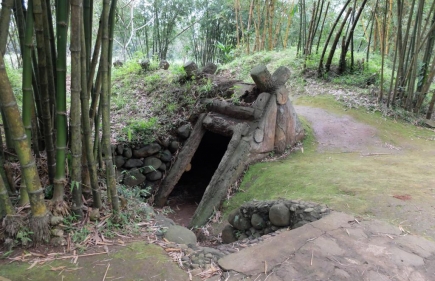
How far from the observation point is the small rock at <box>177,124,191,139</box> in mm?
4926

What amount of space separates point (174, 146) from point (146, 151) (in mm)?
453

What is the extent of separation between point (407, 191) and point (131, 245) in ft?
8.73

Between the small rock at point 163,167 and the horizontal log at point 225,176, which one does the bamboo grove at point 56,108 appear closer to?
the horizontal log at point 225,176

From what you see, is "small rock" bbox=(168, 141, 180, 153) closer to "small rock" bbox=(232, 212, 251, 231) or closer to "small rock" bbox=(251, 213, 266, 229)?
"small rock" bbox=(232, 212, 251, 231)

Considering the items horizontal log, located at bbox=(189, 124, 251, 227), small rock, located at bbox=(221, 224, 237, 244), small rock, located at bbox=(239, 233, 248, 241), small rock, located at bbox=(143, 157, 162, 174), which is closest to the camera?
small rock, located at bbox=(239, 233, 248, 241)

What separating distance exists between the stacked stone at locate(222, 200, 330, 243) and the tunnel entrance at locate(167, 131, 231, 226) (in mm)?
1718

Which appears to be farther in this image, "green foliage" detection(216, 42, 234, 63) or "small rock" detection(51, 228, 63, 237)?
"green foliage" detection(216, 42, 234, 63)

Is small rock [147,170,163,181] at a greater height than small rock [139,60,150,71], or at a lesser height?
lesser

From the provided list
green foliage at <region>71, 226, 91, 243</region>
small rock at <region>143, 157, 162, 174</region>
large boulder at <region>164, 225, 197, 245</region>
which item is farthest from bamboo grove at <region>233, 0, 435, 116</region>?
green foliage at <region>71, 226, 91, 243</region>

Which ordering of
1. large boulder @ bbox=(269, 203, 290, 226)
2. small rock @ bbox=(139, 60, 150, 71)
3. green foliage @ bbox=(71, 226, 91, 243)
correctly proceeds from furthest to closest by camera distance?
small rock @ bbox=(139, 60, 150, 71) < large boulder @ bbox=(269, 203, 290, 226) < green foliage @ bbox=(71, 226, 91, 243)

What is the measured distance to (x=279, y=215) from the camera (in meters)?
2.96

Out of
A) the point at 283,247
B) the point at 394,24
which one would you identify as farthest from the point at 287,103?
the point at 394,24

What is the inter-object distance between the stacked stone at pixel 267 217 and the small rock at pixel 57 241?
1.74 meters

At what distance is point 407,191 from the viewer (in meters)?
3.14
